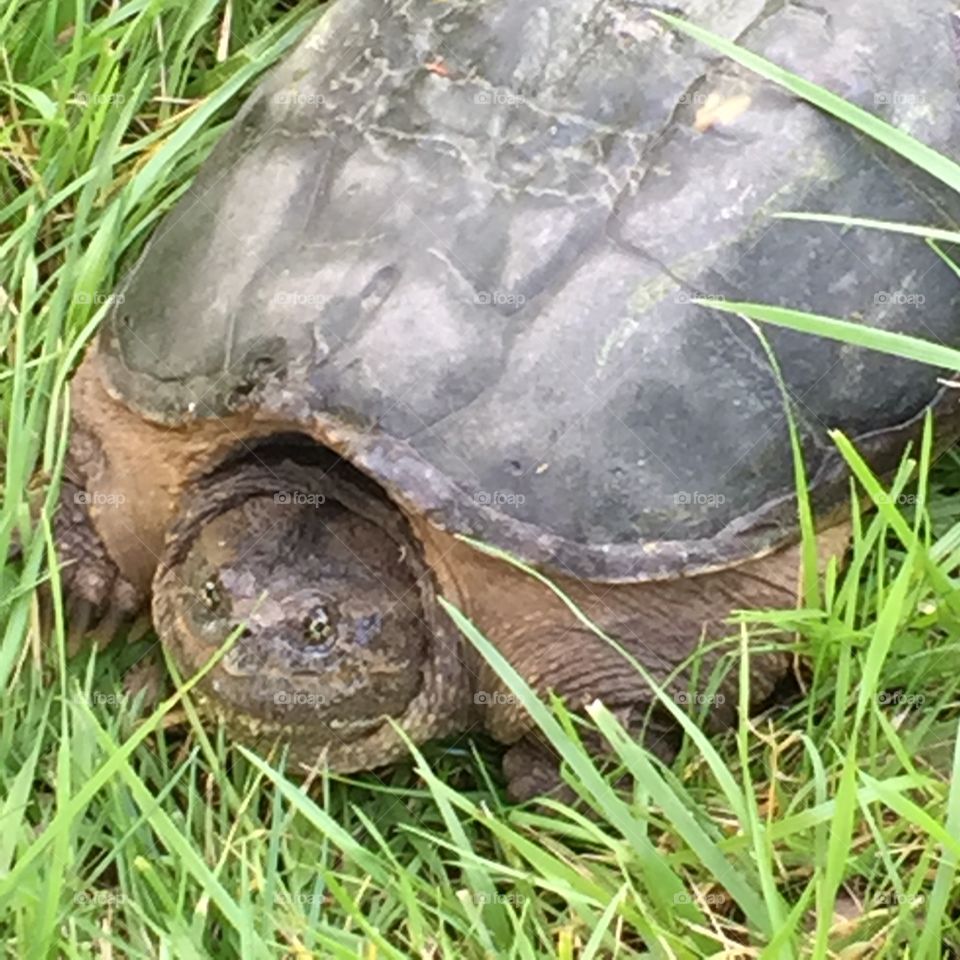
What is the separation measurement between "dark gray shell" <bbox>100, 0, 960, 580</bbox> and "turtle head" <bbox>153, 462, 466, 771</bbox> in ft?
0.58

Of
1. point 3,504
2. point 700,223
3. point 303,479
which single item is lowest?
point 3,504

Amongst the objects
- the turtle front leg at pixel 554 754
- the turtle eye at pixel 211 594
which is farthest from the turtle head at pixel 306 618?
the turtle front leg at pixel 554 754

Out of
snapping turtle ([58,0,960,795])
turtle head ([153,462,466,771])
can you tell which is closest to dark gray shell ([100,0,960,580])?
snapping turtle ([58,0,960,795])

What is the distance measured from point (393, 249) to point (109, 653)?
80cm

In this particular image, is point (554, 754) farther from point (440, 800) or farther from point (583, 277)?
point (583, 277)

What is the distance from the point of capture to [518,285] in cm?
212

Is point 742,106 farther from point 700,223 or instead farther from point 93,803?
point 93,803

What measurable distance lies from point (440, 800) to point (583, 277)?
662 mm

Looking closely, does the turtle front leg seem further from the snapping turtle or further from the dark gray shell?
the dark gray shell

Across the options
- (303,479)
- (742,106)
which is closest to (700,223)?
(742,106)

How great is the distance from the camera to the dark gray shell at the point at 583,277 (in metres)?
2.10

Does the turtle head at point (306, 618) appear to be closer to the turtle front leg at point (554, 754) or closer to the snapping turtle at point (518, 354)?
the snapping turtle at point (518, 354)

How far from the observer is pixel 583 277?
6.95ft

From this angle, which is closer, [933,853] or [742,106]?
[933,853]
